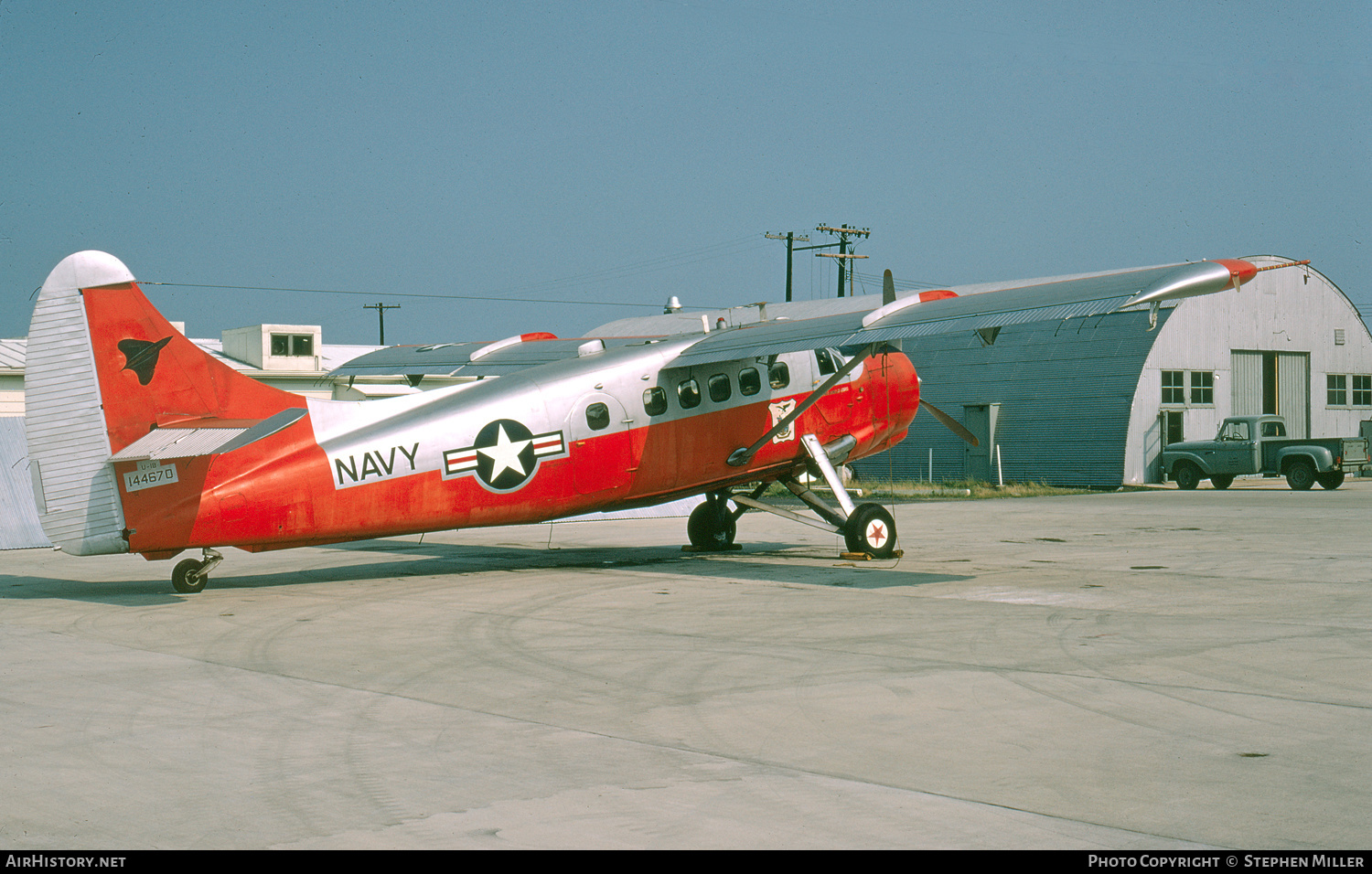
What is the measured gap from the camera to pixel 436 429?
45.2 ft

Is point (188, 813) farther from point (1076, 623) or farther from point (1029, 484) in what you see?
point (1029, 484)

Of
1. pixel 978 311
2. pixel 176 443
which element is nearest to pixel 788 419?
pixel 978 311

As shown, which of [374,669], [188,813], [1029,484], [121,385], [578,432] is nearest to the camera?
[188,813]

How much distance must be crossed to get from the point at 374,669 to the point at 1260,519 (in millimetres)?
20287

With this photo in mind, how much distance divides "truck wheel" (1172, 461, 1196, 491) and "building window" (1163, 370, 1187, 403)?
144 inches

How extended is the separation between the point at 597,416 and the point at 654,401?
988mm

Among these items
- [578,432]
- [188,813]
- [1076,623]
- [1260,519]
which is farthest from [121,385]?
[1260,519]

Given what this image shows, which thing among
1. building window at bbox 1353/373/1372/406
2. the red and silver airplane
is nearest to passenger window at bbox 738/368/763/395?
the red and silver airplane

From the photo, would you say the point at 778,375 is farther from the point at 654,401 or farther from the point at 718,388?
the point at 654,401

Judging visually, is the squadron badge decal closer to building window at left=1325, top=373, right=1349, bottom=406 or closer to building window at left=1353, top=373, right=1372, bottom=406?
building window at left=1325, top=373, right=1349, bottom=406

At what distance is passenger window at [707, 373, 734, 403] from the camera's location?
54.4 feet

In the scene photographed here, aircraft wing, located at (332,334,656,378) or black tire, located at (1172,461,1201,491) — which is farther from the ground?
aircraft wing, located at (332,334,656,378)

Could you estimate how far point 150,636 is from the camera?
10.6 m

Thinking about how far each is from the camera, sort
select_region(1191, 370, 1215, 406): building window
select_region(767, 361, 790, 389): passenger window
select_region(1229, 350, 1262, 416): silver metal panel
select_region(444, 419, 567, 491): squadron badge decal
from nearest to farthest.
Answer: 1. select_region(444, 419, 567, 491): squadron badge decal
2. select_region(767, 361, 790, 389): passenger window
3. select_region(1191, 370, 1215, 406): building window
4. select_region(1229, 350, 1262, 416): silver metal panel
